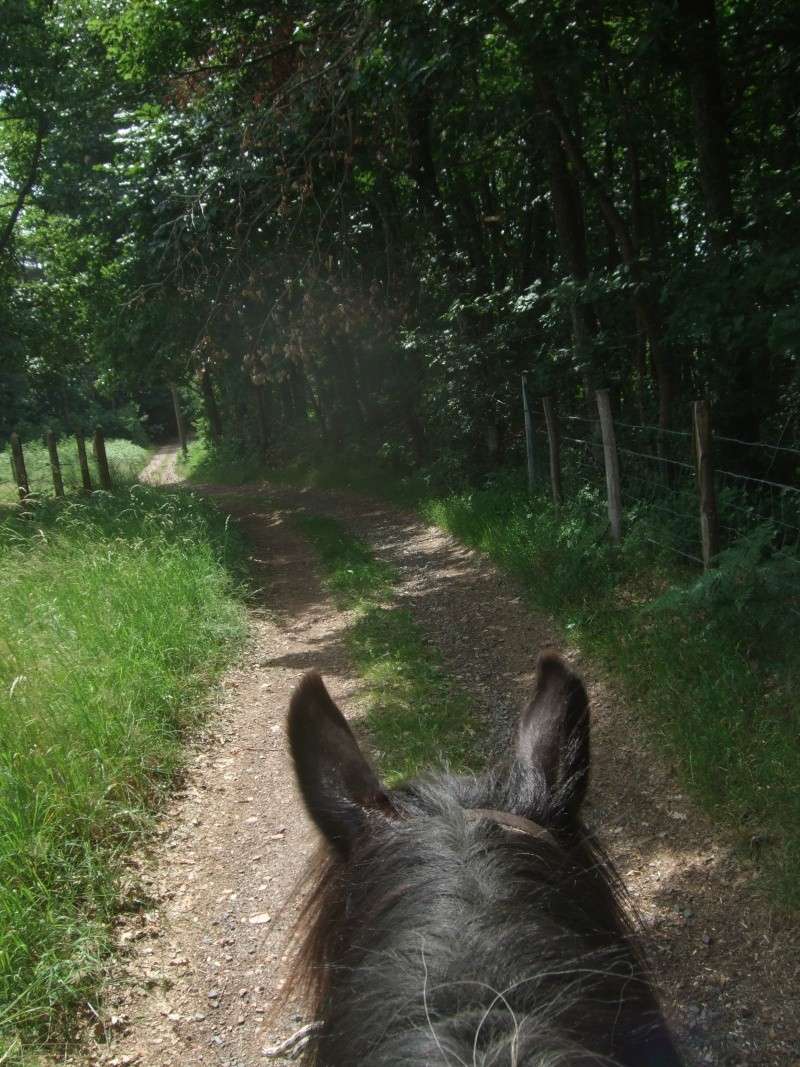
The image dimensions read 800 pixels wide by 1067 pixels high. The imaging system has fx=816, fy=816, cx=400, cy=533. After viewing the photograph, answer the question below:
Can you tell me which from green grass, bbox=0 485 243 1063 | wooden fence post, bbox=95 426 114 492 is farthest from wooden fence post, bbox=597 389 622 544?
wooden fence post, bbox=95 426 114 492

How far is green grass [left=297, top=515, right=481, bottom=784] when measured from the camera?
4.75 m

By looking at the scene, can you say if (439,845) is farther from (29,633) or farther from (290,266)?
(290,266)

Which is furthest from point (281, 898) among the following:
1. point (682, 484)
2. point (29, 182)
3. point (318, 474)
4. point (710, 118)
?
point (29, 182)

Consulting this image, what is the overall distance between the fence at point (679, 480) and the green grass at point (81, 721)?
3732 millimetres

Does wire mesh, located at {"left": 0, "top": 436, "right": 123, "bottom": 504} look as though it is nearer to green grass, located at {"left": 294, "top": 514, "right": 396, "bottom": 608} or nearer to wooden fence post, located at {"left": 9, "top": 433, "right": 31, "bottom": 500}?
wooden fence post, located at {"left": 9, "top": 433, "right": 31, "bottom": 500}

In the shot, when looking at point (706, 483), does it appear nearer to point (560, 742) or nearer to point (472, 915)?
point (560, 742)

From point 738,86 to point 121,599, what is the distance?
24.6 ft

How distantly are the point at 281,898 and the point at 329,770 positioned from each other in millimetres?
2187

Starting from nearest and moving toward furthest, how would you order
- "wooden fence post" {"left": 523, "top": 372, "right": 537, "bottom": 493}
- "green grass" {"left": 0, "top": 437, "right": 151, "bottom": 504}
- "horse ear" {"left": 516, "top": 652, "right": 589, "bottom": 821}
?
"horse ear" {"left": 516, "top": 652, "right": 589, "bottom": 821} → "wooden fence post" {"left": 523, "top": 372, "right": 537, "bottom": 493} → "green grass" {"left": 0, "top": 437, "right": 151, "bottom": 504}

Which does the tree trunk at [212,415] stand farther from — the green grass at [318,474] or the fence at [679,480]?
the fence at [679,480]

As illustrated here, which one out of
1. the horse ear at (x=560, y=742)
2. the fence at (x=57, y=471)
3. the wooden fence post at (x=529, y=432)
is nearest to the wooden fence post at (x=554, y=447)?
the wooden fence post at (x=529, y=432)

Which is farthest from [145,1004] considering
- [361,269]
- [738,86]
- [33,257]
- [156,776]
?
[33,257]

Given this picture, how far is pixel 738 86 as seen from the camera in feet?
26.1

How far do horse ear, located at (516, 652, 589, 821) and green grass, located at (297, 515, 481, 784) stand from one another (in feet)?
4.26
